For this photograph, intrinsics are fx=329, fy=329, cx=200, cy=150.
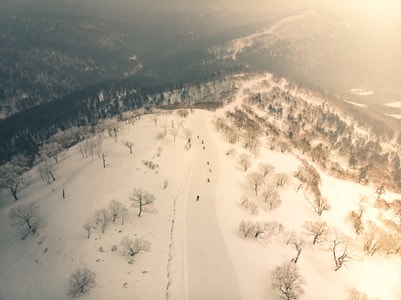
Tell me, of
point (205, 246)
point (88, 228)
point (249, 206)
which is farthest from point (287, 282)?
point (88, 228)

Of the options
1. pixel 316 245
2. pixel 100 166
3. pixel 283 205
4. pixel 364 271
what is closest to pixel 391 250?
pixel 364 271

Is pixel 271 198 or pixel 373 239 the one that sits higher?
pixel 271 198

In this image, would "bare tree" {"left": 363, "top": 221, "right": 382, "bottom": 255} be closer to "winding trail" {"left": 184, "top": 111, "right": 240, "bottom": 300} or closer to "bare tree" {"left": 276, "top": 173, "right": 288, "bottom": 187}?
"bare tree" {"left": 276, "top": 173, "right": 288, "bottom": 187}

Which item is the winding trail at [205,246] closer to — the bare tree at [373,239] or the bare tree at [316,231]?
the bare tree at [316,231]

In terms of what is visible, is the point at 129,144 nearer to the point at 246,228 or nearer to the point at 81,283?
the point at 246,228

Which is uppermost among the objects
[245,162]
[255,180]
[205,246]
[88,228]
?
[88,228]

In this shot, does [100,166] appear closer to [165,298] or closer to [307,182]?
[165,298]

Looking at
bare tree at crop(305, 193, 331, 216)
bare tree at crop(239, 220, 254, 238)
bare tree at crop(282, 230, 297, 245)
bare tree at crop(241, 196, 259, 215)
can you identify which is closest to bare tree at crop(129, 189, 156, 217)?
bare tree at crop(239, 220, 254, 238)
